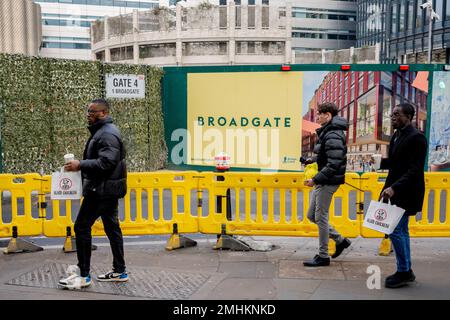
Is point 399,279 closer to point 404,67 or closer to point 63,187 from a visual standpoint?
point 63,187

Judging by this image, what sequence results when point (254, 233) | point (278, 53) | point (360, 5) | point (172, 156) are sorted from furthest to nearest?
point (360, 5) → point (278, 53) → point (172, 156) → point (254, 233)

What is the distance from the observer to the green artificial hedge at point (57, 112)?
1036cm

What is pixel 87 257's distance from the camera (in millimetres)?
4824

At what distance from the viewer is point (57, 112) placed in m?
11.2

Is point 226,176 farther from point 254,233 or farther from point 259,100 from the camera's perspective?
point 259,100

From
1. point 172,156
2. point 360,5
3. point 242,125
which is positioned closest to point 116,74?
point 172,156

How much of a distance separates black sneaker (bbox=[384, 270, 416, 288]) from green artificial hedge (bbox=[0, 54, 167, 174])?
827cm

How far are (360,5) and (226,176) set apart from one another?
75.4m

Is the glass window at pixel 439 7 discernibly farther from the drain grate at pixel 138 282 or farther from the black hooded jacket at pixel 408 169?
the drain grate at pixel 138 282

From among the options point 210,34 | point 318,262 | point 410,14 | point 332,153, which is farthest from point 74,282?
point 410,14

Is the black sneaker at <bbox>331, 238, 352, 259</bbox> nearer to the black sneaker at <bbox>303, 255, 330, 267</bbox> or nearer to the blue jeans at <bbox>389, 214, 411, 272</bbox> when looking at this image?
the black sneaker at <bbox>303, 255, 330, 267</bbox>

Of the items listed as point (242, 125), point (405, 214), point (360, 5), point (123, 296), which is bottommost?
point (123, 296)

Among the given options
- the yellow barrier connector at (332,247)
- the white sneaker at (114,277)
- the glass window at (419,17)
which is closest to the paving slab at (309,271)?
the yellow barrier connector at (332,247)
